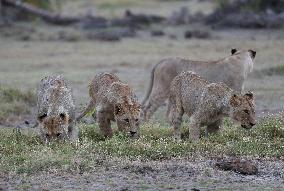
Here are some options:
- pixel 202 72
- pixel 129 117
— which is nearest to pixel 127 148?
pixel 129 117

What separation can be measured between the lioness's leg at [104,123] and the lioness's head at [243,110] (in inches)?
61.8

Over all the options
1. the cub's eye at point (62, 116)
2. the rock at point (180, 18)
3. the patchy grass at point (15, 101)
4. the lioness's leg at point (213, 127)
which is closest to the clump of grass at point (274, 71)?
the patchy grass at point (15, 101)

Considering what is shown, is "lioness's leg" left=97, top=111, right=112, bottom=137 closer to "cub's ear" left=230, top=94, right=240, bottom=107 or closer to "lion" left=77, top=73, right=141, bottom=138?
"lion" left=77, top=73, right=141, bottom=138

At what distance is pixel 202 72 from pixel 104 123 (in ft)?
11.2

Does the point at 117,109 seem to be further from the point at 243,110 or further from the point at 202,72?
the point at 202,72

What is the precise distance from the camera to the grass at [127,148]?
29.8 ft

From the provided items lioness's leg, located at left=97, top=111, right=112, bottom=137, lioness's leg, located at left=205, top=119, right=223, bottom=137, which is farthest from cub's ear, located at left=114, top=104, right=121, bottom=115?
lioness's leg, located at left=205, top=119, right=223, bottom=137

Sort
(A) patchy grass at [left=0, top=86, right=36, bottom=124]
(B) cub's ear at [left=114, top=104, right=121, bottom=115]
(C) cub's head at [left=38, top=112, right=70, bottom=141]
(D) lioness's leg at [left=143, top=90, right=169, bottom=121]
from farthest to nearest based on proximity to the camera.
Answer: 1. (A) patchy grass at [left=0, top=86, right=36, bottom=124]
2. (D) lioness's leg at [left=143, top=90, right=169, bottom=121]
3. (B) cub's ear at [left=114, top=104, right=121, bottom=115]
4. (C) cub's head at [left=38, top=112, right=70, bottom=141]

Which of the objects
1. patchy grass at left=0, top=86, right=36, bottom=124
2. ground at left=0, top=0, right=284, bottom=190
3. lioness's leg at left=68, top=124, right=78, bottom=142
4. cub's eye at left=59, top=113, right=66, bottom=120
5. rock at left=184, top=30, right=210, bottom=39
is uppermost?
cub's eye at left=59, top=113, right=66, bottom=120

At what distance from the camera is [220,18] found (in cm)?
2970

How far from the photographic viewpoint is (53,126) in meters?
9.70

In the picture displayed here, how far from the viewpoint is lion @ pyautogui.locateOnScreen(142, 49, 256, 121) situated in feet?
45.0

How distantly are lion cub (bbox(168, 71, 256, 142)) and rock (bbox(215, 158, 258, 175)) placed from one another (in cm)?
113

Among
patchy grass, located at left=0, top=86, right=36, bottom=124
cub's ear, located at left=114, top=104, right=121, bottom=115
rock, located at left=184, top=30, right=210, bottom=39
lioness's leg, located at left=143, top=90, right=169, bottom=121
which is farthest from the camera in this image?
rock, located at left=184, top=30, right=210, bottom=39
